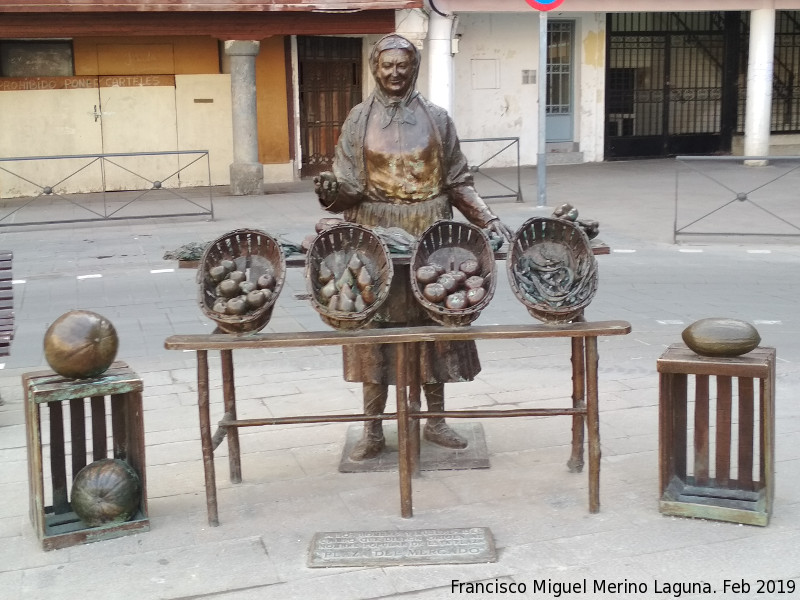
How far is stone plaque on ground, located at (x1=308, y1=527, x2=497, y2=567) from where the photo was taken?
3908 millimetres

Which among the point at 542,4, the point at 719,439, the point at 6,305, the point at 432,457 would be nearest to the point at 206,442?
the point at 432,457

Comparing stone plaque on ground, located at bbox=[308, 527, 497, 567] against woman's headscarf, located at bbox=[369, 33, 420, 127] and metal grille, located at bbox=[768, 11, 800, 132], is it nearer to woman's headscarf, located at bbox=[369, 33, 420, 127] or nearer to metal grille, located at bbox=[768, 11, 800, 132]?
woman's headscarf, located at bbox=[369, 33, 420, 127]

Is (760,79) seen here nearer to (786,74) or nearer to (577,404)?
(786,74)

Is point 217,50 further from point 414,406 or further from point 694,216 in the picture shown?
point 414,406

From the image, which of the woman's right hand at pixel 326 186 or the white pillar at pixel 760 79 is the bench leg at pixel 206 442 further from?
the white pillar at pixel 760 79

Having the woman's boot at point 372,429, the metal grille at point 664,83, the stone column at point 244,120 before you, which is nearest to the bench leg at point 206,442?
the woman's boot at point 372,429

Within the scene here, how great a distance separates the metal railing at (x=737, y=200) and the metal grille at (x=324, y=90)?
19.0 ft

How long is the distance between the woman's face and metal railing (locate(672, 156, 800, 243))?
5646mm

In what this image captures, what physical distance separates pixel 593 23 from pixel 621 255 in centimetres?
953

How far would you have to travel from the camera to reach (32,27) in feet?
46.8

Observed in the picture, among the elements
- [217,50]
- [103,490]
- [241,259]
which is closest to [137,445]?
[103,490]

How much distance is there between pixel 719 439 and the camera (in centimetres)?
437

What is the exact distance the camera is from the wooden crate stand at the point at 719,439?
13.7 feet

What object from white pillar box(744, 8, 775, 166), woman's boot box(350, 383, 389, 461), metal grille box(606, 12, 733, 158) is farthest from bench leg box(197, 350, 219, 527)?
metal grille box(606, 12, 733, 158)
